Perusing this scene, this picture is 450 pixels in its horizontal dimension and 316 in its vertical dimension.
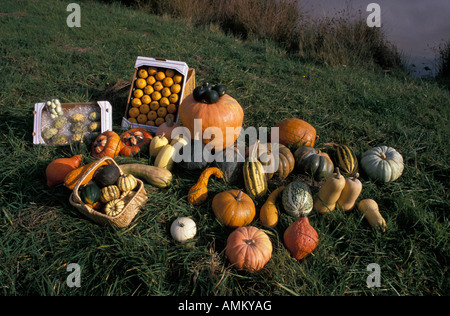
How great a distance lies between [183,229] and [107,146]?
1.62 m

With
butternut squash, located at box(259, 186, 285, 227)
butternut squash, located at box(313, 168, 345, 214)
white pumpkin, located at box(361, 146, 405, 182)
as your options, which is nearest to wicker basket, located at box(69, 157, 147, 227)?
butternut squash, located at box(259, 186, 285, 227)

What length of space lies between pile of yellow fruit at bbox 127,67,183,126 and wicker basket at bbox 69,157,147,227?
159cm

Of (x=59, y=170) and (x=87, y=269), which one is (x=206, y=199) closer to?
(x=87, y=269)

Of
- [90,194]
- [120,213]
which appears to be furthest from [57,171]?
[120,213]

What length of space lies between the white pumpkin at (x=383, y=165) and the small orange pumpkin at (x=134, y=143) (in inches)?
112

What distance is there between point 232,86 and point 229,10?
5958mm

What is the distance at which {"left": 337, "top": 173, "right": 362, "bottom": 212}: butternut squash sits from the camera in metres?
2.83

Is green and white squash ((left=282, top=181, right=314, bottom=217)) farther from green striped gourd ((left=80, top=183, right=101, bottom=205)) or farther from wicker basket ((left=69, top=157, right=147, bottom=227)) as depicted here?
green striped gourd ((left=80, top=183, right=101, bottom=205))

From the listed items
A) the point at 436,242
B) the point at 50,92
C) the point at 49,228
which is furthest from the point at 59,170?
the point at 436,242

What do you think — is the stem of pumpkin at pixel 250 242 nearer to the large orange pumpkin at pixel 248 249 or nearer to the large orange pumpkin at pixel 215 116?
the large orange pumpkin at pixel 248 249

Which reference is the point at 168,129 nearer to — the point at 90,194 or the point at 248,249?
the point at 90,194

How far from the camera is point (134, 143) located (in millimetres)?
3668
